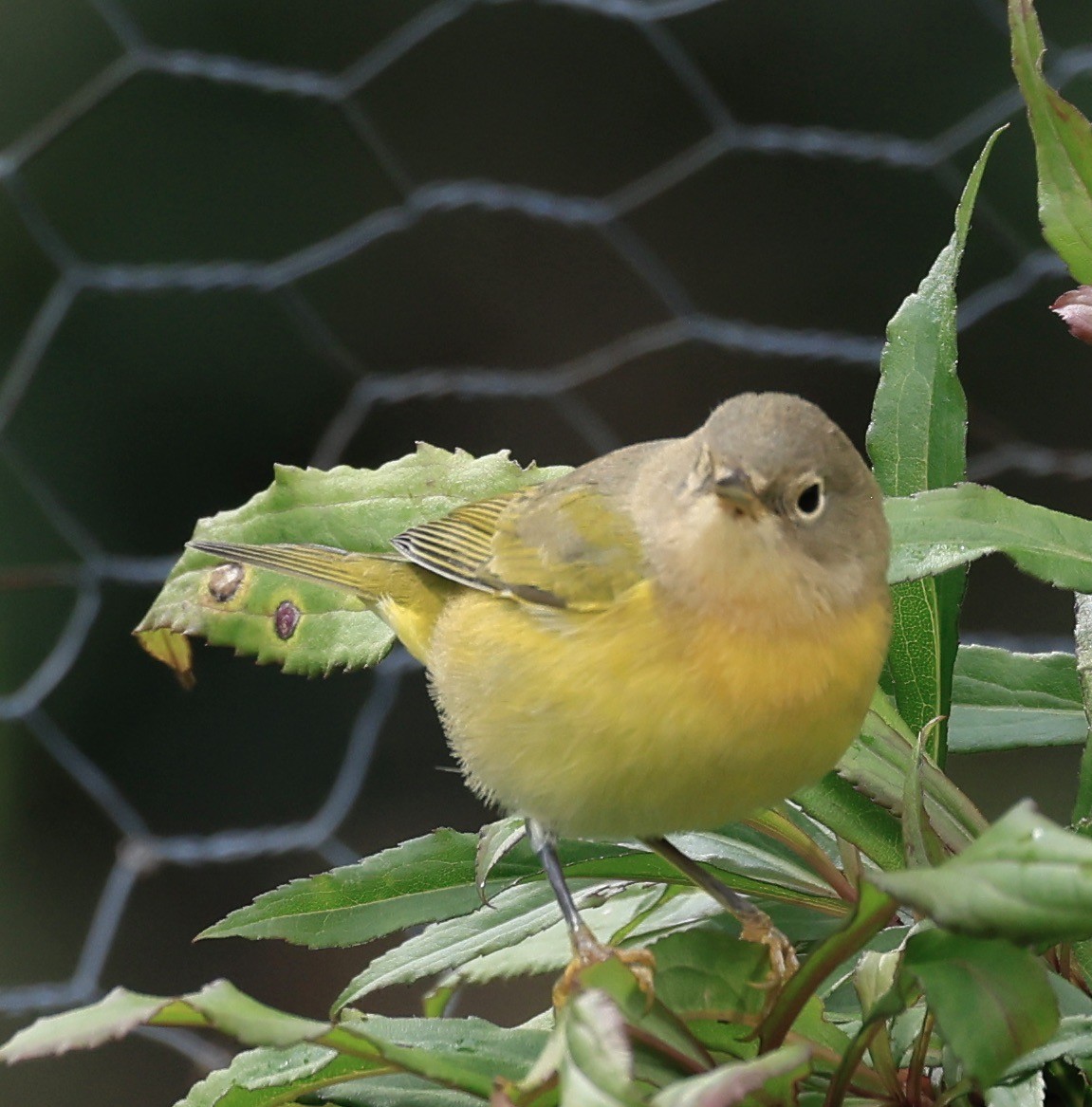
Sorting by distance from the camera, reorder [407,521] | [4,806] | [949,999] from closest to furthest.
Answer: [949,999] < [407,521] < [4,806]

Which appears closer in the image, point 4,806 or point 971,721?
point 971,721

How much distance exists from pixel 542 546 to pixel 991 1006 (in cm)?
43

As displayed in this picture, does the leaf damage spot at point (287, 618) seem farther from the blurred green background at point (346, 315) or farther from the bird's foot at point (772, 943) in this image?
the blurred green background at point (346, 315)

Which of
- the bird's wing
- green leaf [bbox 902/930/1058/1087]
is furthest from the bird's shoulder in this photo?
green leaf [bbox 902/930/1058/1087]

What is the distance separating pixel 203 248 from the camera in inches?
90.1

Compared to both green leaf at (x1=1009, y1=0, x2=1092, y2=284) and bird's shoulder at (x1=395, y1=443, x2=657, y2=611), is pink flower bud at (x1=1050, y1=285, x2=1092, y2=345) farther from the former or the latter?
bird's shoulder at (x1=395, y1=443, x2=657, y2=611)

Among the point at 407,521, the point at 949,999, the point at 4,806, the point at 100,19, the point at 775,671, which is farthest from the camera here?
the point at 100,19

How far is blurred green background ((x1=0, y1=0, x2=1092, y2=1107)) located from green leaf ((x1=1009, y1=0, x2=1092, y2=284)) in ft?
4.46

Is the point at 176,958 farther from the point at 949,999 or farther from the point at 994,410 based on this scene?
the point at 949,999

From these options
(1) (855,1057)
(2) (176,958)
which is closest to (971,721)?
(1) (855,1057)

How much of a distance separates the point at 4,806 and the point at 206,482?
528mm

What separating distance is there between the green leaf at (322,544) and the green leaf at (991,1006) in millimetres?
425

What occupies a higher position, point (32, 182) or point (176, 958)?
point (32, 182)

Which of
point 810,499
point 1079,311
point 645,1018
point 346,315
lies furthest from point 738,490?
point 346,315
